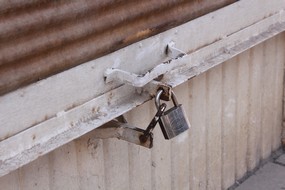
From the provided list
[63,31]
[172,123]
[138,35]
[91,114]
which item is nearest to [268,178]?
[172,123]

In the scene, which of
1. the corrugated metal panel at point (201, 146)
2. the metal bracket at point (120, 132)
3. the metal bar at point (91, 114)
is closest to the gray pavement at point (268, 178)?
the corrugated metal panel at point (201, 146)

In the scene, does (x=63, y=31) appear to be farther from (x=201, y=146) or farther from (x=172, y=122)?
(x=201, y=146)

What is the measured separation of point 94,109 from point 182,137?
3.26ft

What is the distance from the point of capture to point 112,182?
2.79 meters

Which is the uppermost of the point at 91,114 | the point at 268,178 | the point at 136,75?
the point at 136,75

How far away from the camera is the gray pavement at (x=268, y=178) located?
3924 mm

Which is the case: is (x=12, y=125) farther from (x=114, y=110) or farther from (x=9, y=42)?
(x=114, y=110)

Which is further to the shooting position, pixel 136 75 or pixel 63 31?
pixel 136 75

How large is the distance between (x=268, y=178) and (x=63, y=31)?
7.78 ft

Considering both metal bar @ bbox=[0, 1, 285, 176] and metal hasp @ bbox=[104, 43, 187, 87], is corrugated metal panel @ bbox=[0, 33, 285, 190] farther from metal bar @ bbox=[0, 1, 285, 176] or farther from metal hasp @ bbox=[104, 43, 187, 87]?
metal hasp @ bbox=[104, 43, 187, 87]

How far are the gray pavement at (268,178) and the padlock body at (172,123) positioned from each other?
1619 millimetres

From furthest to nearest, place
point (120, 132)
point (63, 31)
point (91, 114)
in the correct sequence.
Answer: point (120, 132), point (91, 114), point (63, 31)

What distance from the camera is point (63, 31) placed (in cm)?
213

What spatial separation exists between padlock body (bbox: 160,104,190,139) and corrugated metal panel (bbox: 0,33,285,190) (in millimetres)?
358
